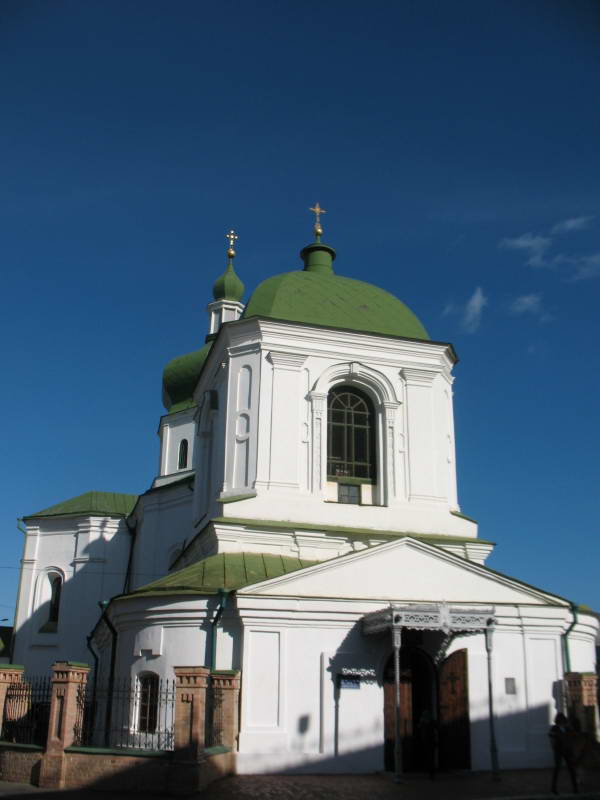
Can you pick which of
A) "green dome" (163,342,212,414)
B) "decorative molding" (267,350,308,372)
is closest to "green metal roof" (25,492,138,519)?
"green dome" (163,342,212,414)

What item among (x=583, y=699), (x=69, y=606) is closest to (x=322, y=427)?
(x=583, y=699)

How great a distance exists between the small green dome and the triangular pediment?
71.0 ft

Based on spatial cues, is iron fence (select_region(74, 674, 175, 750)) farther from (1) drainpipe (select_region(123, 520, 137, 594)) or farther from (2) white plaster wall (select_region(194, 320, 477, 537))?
(1) drainpipe (select_region(123, 520, 137, 594))

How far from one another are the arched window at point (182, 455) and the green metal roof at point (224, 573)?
13998mm

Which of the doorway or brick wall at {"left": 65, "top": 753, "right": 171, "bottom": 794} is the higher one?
the doorway

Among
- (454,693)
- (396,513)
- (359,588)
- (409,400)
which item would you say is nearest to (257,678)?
(359,588)

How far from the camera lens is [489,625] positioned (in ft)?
46.1

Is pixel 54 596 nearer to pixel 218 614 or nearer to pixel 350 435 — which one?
pixel 350 435

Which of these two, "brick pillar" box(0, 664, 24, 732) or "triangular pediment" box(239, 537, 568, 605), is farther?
"triangular pediment" box(239, 537, 568, 605)

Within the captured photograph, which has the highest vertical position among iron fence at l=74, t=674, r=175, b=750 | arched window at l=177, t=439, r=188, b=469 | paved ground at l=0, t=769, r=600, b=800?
arched window at l=177, t=439, r=188, b=469

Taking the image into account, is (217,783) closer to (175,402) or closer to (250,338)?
(250,338)

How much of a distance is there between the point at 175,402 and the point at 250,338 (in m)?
13.2

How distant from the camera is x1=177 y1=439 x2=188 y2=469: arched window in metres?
30.7

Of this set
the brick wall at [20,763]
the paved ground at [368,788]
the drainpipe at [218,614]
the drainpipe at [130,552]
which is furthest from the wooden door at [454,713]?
the drainpipe at [130,552]
